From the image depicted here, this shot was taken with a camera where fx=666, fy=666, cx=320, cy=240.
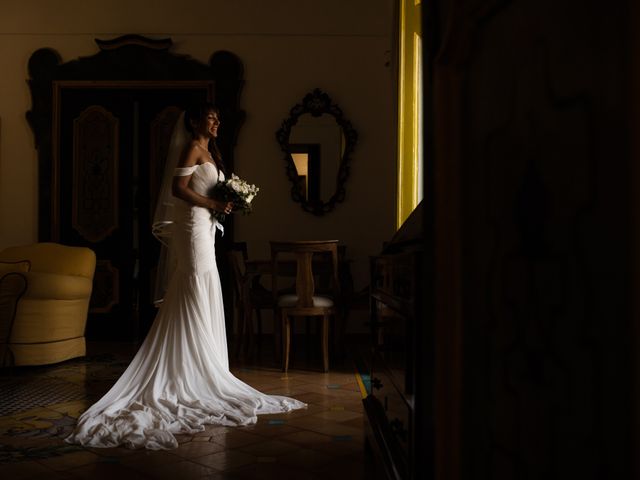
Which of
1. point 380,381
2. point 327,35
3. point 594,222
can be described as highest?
point 327,35

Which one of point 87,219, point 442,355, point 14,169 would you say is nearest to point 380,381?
point 442,355

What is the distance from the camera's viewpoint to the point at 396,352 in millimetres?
1676

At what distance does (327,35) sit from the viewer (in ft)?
20.9

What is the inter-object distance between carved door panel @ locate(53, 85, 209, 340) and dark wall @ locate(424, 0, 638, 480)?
547cm

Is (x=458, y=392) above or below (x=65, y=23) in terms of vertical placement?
below

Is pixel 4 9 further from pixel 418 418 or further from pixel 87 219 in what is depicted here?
pixel 418 418

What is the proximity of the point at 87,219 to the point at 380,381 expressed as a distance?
490 cm

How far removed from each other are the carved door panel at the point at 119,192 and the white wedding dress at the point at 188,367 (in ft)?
9.39

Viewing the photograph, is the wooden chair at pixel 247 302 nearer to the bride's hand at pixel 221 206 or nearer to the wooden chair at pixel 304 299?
the wooden chair at pixel 304 299

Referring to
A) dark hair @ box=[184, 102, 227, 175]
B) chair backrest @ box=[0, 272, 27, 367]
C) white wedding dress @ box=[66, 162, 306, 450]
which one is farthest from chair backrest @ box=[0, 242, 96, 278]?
dark hair @ box=[184, 102, 227, 175]

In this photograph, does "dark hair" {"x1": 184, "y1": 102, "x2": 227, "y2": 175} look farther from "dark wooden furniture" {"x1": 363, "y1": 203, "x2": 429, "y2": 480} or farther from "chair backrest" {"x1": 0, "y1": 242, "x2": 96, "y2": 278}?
"chair backrest" {"x1": 0, "y1": 242, "x2": 96, "y2": 278}

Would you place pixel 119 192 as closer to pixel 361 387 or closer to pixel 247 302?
pixel 247 302

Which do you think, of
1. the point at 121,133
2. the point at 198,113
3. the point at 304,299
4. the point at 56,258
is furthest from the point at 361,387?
the point at 121,133

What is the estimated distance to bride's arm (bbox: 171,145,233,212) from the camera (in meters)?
3.52
